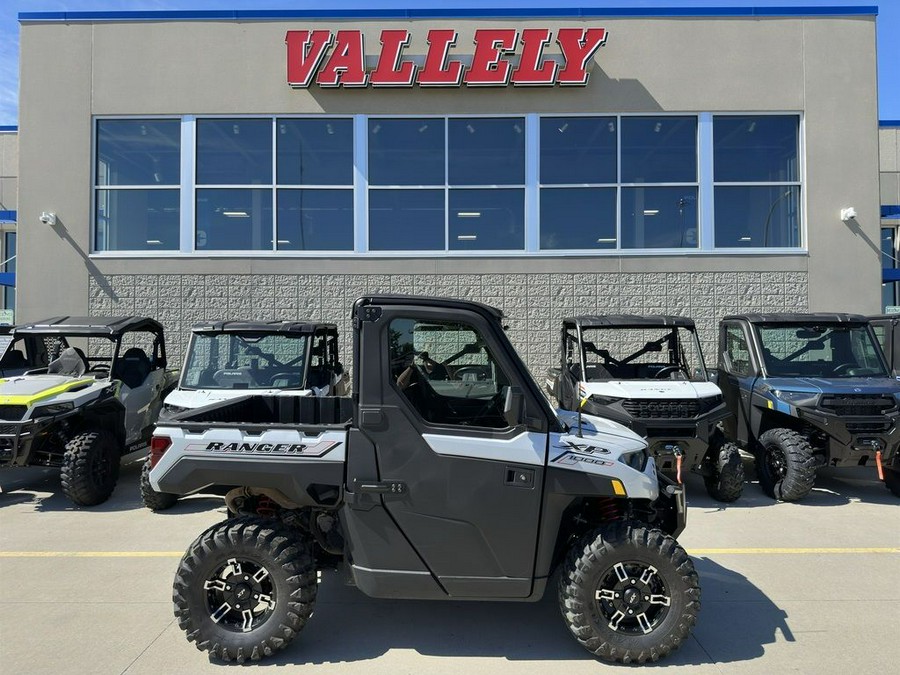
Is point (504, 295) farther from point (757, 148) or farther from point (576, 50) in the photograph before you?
point (757, 148)

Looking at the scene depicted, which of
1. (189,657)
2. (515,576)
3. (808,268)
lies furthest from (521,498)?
(808,268)

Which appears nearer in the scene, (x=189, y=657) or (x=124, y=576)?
(x=189, y=657)

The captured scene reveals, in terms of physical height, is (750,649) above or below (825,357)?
below

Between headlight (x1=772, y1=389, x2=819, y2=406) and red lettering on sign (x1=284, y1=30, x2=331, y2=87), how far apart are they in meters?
9.95

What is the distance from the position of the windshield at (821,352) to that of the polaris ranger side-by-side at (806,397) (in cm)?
1

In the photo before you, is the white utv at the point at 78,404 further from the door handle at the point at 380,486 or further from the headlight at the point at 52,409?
the door handle at the point at 380,486

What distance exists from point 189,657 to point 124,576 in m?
1.67

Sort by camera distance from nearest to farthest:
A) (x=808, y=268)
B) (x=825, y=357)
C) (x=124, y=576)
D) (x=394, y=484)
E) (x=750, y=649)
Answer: (x=394, y=484) < (x=750, y=649) < (x=124, y=576) < (x=825, y=357) < (x=808, y=268)

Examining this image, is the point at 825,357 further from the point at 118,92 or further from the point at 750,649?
the point at 118,92

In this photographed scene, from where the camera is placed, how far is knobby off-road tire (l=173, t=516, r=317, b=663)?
11.4ft

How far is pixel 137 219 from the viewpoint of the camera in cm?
1234

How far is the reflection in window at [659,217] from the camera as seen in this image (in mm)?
12148

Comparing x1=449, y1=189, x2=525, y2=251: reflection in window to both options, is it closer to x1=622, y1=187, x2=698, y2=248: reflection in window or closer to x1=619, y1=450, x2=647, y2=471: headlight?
x1=622, y1=187, x2=698, y2=248: reflection in window

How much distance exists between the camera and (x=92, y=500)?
671cm
